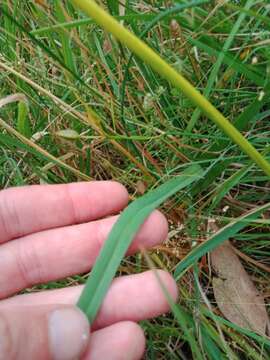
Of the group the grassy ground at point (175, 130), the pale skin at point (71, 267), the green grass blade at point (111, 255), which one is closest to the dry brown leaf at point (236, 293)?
the grassy ground at point (175, 130)

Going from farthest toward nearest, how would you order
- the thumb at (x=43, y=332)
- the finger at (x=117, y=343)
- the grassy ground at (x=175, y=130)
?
the grassy ground at (x=175, y=130) → the finger at (x=117, y=343) → the thumb at (x=43, y=332)

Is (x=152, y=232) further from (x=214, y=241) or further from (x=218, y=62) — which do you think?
(x=218, y=62)

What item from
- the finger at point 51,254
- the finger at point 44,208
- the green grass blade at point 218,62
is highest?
the green grass blade at point 218,62

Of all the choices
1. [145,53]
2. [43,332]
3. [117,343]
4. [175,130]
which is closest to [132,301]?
[117,343]

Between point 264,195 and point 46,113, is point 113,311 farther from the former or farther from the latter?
point 46,113

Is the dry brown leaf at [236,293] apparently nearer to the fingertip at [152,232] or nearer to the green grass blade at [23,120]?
the fingertip at [152,232]

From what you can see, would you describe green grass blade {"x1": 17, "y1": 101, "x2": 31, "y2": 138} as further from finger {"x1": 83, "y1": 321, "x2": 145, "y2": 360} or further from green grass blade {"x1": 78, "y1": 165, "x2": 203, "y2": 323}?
finger {"x1": 83, "y1": 321, "x2": 145, "y2": 360}
